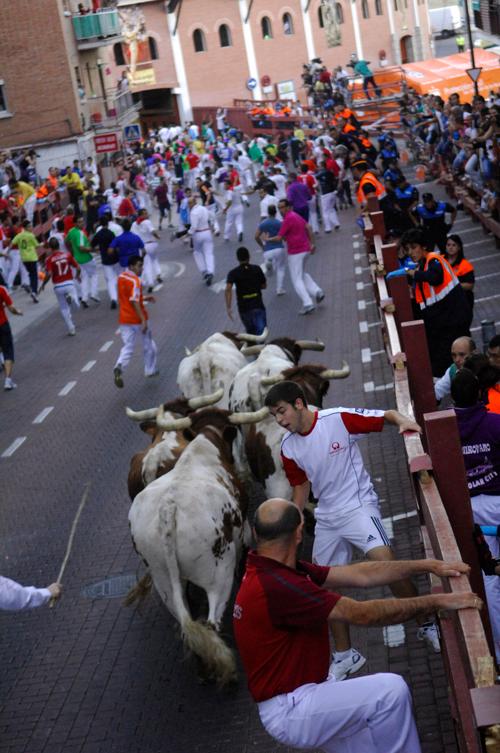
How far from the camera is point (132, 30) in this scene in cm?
7288

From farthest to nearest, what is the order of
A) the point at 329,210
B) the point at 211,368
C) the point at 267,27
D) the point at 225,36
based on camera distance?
the point at 267,27
the point at 225,36
the point at 329,210
the point at 211,368

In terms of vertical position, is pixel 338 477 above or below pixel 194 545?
above

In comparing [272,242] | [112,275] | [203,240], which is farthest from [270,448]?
[203,240]

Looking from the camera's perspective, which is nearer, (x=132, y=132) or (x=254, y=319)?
(x=254, y=319)

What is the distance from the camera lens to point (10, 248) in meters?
29.3

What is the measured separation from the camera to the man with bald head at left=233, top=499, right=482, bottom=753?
208 inches

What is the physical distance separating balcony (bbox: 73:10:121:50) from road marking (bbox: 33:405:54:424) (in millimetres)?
37120

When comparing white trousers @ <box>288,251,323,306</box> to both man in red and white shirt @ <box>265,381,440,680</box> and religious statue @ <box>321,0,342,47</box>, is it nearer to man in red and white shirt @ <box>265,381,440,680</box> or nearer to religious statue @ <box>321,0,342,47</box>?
man in red and white shirt @ <box>265,381,440,680</box>

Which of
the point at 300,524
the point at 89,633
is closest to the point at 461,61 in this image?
the point at 89,633

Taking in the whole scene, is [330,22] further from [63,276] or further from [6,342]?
[6,342]

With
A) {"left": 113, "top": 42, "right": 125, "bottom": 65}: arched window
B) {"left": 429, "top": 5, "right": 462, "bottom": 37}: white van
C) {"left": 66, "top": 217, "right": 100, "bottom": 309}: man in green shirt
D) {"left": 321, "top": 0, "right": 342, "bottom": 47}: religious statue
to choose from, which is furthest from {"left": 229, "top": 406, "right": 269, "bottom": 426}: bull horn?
{"left": 429, "top": 5, "right": 462, "bottom": 37}: white van

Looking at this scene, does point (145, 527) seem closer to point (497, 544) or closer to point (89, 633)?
point (89, 633)

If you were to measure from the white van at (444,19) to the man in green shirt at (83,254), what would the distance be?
77.6 meters

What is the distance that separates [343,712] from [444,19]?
331 feet
